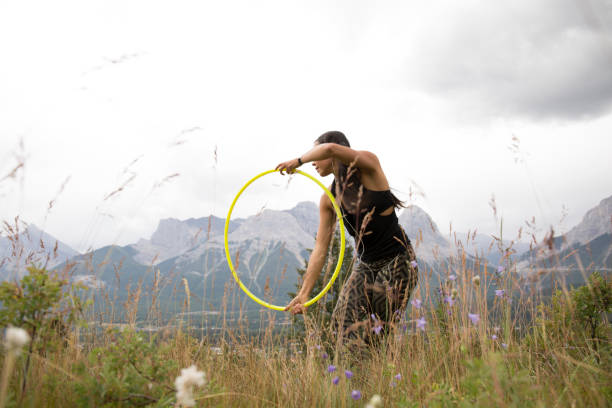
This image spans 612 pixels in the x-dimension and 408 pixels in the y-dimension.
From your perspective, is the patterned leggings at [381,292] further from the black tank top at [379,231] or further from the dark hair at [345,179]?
the dark hair at [345,179]

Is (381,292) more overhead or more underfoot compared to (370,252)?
more underfoot

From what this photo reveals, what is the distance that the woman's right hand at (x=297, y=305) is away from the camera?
319 cm

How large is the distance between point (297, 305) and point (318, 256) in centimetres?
47

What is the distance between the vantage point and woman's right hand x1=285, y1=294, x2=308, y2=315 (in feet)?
10.5

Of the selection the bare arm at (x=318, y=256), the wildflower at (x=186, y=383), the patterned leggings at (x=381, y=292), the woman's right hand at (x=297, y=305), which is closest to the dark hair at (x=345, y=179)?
the bare arm at (x=318, y=256)

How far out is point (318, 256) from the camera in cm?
345

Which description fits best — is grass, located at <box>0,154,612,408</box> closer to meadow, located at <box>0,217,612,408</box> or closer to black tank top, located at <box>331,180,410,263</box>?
meadow, located at <box>0,217,612,408</box>

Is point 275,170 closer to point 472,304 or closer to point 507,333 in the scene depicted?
point 472,304

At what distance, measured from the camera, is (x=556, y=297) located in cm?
388

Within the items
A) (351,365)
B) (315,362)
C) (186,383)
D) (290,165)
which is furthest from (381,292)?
(186,383)

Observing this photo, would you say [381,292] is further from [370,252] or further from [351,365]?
[351,365]

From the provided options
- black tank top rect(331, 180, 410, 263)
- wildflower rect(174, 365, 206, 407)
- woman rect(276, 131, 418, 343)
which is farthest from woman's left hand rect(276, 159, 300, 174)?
wildflower rect(174, 365, 206, 407)

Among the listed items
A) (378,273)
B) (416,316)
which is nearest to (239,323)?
(378,273)

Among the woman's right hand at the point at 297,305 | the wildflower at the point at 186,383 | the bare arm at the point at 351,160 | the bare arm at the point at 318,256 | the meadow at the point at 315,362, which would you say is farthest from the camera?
the bare arm at the point at 318,256
